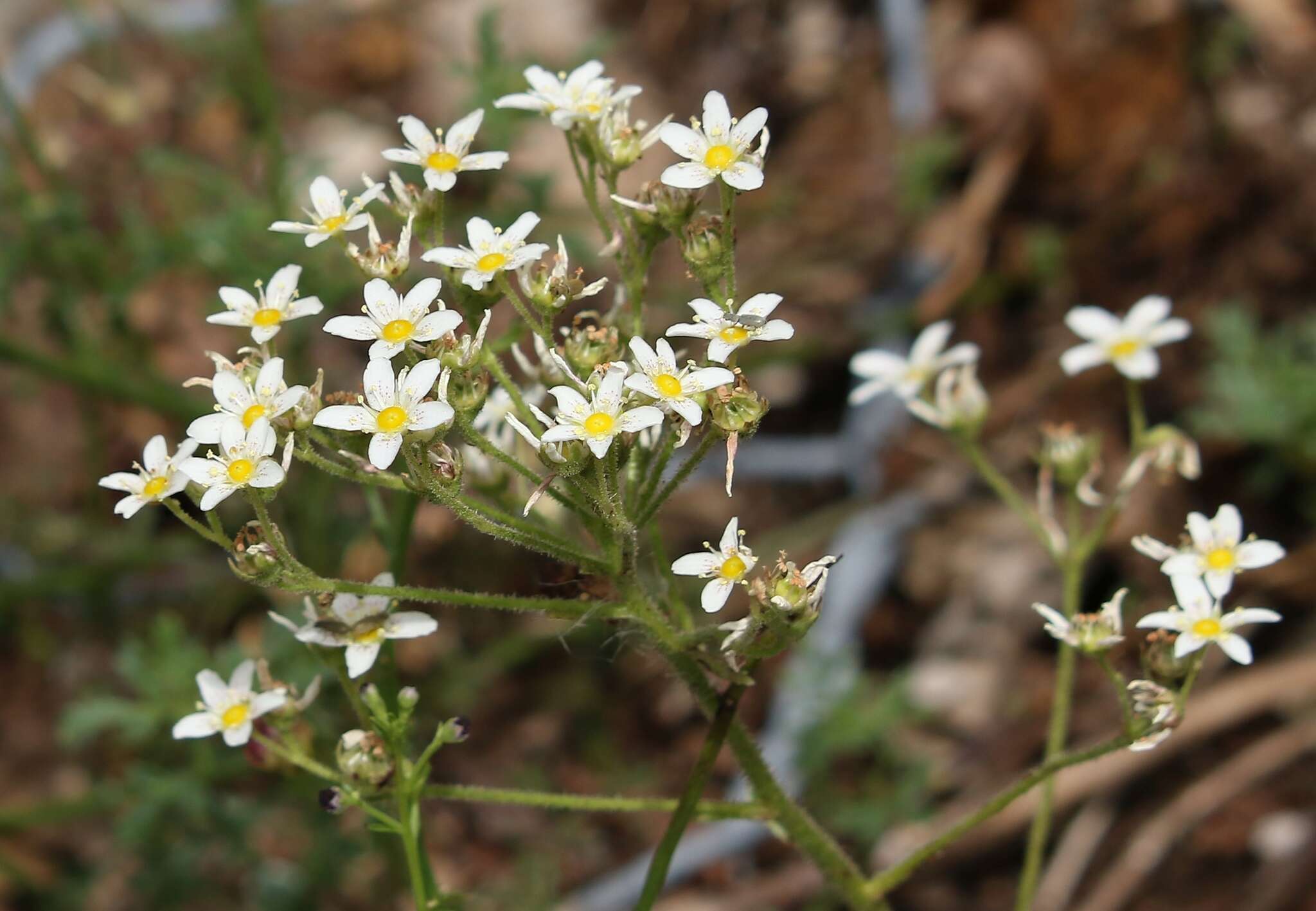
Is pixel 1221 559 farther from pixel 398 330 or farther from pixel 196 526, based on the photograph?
pixel 196 526

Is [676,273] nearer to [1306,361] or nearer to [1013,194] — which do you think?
[1013,194]

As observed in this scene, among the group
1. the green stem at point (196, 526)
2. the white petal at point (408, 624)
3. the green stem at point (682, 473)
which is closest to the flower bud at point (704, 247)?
the green stem at point (682, 473)

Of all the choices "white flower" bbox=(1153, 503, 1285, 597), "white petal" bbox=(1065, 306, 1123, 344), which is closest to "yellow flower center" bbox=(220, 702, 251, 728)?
"white flower" bbox=(1153, 503, 1285, 597)

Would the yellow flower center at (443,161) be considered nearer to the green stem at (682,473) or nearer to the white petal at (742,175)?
the white petal at (742,175)

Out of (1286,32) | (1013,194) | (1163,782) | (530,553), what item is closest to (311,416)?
(530,553)

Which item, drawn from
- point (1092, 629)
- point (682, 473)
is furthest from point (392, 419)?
point (1092, 629)

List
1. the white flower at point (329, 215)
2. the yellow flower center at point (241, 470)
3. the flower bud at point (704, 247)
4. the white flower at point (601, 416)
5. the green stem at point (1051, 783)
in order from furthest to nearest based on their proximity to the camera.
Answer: the green stem at point (1051, 783)
the white flower at point (329, 215)
the flower bud at point (704, 247)
the yellow flower center at point (241, 470)
the white flower at point (601, 416)

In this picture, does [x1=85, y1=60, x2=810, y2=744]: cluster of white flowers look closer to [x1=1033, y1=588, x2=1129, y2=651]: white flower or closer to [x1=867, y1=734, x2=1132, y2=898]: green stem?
[x1=1033, y1=588, x2=1129, y2=651]: white flower
